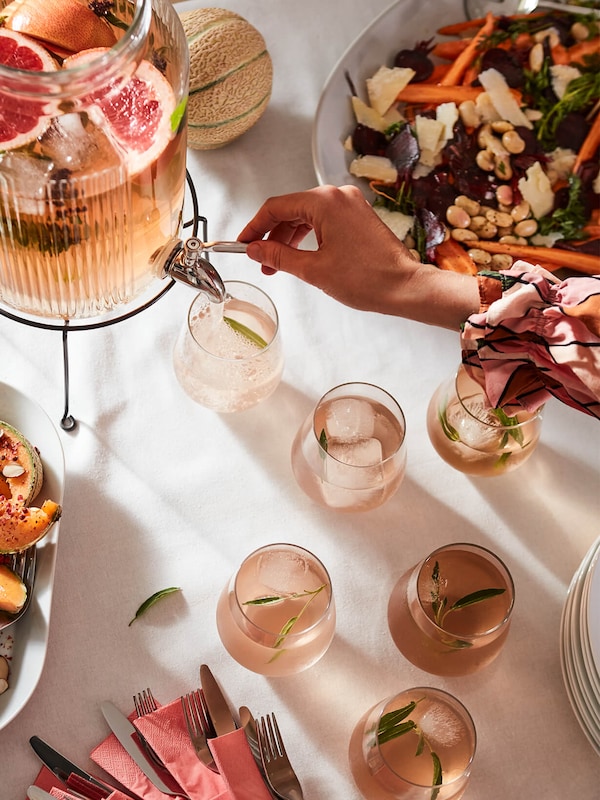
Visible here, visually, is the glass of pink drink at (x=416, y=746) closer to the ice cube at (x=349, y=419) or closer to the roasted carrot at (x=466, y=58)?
the ice cube at (x=349, y=419)

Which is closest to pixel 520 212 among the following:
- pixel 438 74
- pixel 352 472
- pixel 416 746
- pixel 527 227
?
pixel 527 227

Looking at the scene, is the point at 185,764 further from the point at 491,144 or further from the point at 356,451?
the point at 491,144

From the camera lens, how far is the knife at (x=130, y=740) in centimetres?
84

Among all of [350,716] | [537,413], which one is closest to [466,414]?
[537,413]

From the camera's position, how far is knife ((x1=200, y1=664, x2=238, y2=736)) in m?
0.87

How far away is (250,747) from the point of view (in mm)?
854

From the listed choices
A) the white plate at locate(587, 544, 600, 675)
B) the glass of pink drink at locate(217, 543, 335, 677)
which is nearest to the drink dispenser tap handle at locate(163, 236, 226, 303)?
the glass of pink drink at locate(217, 543, 335, 677)

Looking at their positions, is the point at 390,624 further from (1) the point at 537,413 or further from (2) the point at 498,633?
(1) the point at 537,413

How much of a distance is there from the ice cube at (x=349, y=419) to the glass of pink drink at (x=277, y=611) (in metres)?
0.14

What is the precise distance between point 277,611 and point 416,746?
18cm

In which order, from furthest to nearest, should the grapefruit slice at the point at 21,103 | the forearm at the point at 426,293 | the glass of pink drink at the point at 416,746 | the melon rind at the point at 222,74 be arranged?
1. the melon rind at the point at 222,74
2. the forearm at the point at 426,293
3. the glass of pink drink at the point at 416,746
4. the grapefruit slice at the point at 21,103

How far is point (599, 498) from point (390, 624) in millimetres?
311

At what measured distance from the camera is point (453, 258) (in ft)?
3.66

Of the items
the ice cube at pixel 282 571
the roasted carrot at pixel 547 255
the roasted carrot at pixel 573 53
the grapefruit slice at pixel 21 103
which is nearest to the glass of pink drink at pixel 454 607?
the ice cube at pixel 282 571
